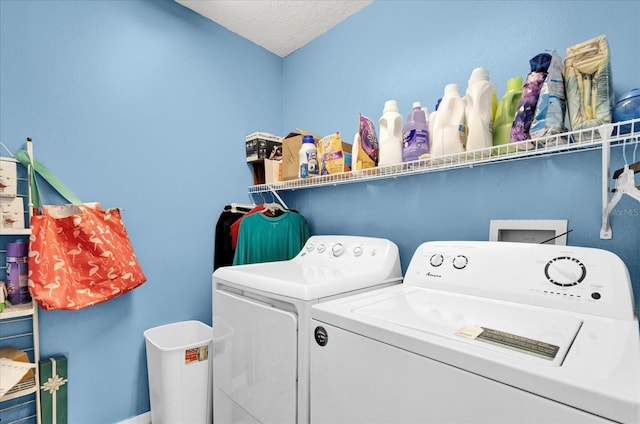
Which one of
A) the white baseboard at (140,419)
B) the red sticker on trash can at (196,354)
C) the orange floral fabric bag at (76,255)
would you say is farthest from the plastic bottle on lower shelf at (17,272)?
the white baseboard at (140,419)

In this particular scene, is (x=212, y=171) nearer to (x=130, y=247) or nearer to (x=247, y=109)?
(x=247, y=109)

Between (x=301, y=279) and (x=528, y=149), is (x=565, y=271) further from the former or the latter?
(x=301, y=279)

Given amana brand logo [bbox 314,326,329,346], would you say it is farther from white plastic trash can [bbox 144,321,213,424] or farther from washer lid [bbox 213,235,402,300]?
white plastic trash can [bbox 144,321,213,424]

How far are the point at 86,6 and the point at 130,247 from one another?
1280 mm

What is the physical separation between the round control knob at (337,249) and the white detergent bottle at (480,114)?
2.55 ft

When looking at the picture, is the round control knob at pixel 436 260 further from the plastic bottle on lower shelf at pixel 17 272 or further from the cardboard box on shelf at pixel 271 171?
the plastic bottle on lower shelf at pixel 17 272

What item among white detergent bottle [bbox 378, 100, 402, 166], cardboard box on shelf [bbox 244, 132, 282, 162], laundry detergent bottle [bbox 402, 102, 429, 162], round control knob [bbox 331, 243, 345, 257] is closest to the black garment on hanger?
cardboard box on shelf [bbox 244, 132, 282, 162]

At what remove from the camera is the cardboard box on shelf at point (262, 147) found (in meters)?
2.13

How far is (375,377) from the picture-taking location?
78cm

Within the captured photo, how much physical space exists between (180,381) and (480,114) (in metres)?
1.89

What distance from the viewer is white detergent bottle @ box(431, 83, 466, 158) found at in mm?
1188

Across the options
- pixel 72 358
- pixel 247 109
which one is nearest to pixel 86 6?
pixel 247 109

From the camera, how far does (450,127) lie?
3.94 ft

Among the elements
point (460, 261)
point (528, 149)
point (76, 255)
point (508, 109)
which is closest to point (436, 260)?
point (460, 261)
